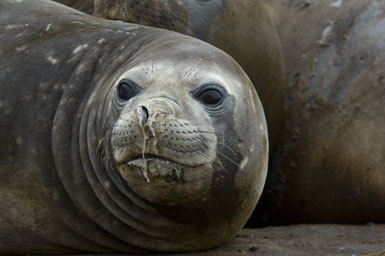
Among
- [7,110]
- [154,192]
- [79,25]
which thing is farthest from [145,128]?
[79,25]

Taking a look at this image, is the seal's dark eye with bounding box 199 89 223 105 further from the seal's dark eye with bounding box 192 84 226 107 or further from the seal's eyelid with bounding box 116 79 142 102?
the seal's eyelid with bounding box 116 79 142 102

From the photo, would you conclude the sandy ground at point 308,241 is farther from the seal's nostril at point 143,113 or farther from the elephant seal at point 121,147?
the seal's nostril at point 143,113

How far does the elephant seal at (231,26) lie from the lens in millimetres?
5051

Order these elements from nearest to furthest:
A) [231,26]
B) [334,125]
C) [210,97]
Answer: [210,97] → [231,26] → [334,125]

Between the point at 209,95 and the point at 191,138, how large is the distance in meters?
0.31

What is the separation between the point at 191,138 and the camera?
11.7 ft

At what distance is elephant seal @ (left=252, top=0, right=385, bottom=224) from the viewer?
17.2 feet

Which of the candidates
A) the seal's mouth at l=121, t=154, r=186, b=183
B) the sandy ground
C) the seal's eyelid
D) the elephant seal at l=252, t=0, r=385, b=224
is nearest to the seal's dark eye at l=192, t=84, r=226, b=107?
the seal's eyelid

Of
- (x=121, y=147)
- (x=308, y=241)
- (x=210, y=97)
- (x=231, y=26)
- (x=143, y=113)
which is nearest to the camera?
(x=143, y=113)

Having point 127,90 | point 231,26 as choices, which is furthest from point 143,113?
point 231,26

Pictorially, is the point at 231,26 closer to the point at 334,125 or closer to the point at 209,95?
the point at 334,125

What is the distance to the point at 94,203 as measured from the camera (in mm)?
3961

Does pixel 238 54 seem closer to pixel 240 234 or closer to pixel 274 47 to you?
pixel 274 47

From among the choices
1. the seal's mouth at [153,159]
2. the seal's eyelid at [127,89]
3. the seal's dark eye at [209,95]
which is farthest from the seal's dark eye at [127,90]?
the seal's mouth at [153,159]
